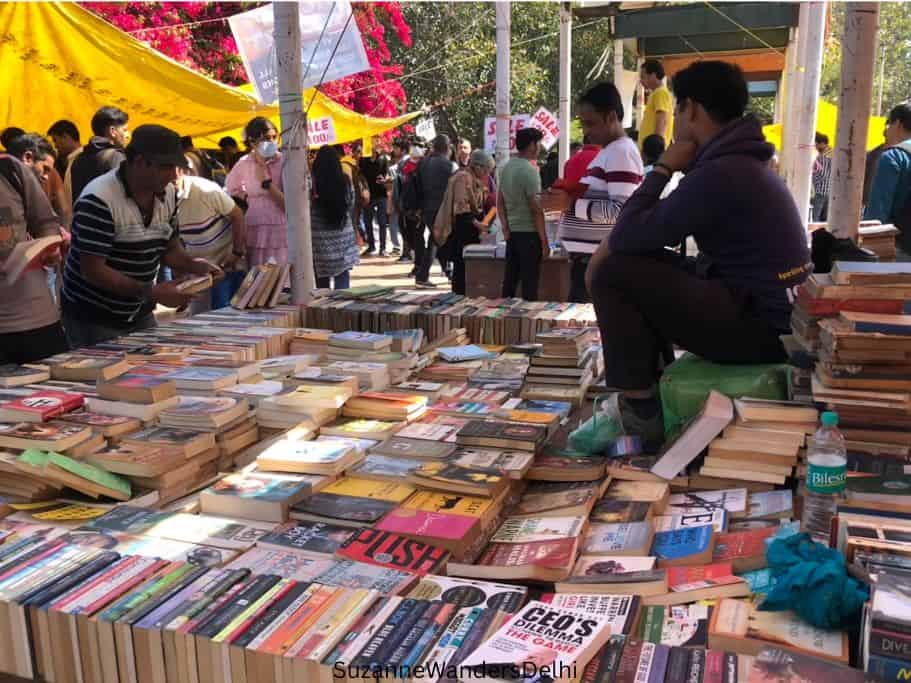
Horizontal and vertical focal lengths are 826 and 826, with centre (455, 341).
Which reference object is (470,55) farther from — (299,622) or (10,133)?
(299,622)

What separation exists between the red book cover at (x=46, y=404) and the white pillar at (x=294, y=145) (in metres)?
2.13

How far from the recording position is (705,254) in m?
2.98

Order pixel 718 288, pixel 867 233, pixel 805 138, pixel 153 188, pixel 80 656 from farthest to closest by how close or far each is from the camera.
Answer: pixel 805 138, pixel 867 233, pixel 153 188, pixel 718 288, pixel 80 656

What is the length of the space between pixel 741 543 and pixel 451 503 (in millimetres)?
814

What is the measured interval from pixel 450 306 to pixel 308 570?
2899mm

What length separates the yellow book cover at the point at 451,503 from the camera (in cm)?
237

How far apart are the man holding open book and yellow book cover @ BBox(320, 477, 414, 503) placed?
91 cm

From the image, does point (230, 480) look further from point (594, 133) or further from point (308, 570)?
point (594, 133)

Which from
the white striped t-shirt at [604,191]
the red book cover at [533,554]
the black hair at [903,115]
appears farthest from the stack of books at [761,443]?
the black hair at [903,115]

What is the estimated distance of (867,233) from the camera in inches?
170

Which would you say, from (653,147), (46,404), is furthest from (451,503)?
(653,147)

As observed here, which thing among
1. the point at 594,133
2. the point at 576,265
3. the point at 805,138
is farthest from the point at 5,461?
the point at 805,138

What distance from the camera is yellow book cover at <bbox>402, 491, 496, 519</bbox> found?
2.37 metres

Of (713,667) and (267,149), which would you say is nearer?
(713,667)
